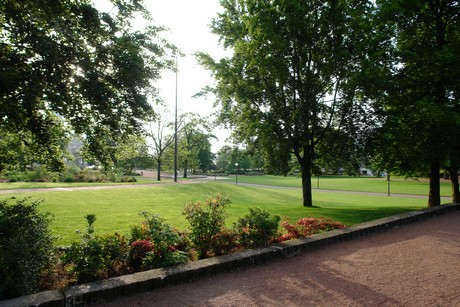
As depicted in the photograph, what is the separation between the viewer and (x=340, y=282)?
4859 millimetres

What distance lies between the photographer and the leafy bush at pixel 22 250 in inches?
145

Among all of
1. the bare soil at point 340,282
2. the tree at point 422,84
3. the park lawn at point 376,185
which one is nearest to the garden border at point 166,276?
the bare soil at point 340,282

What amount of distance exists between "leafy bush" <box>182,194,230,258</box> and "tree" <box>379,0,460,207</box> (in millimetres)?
9955

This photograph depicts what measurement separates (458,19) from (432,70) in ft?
10.9

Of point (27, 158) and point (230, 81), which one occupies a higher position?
point (230, 81)

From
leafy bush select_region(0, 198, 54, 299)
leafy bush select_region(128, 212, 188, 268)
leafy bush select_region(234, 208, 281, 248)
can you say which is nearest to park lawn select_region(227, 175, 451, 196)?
leafy bush select_region(234, 208, 281, 248)

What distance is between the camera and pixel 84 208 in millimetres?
11805

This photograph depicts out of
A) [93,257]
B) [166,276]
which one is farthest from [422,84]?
[93,257]

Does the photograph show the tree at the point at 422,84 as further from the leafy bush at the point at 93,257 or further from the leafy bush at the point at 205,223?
the leafy bush at the point at 93,257

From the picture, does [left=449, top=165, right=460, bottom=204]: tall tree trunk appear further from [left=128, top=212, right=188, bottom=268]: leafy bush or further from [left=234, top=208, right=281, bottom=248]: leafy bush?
[left=128, top=212, right=188, bottom=268]: leafy bush

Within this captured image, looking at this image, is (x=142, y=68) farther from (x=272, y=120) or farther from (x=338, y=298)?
(x=272, y=120)

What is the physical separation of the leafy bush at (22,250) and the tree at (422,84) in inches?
510

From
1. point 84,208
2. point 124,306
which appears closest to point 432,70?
point 124,306

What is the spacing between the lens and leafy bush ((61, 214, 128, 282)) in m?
4.29
